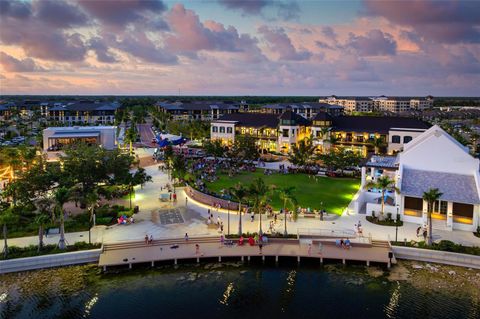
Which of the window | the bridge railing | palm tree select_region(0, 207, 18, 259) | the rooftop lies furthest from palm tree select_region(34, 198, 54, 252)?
the rooftop

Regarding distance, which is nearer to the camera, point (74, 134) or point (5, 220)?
point (5, 220)

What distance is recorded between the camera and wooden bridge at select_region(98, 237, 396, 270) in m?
34.9

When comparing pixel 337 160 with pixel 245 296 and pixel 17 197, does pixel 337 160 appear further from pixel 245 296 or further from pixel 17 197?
pixel 17 197

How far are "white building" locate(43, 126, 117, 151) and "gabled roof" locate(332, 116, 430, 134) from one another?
57.2m

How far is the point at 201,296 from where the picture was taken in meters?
29.7

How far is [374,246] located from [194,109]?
158568 mm

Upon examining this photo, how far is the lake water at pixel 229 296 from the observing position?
2759 cm

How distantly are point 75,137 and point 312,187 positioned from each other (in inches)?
2302

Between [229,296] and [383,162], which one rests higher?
[383,162]

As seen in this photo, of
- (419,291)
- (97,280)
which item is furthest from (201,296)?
(419,291)

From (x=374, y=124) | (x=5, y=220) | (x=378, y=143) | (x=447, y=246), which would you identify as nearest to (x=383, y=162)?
(x=447, y=246)

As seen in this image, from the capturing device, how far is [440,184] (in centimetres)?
4369

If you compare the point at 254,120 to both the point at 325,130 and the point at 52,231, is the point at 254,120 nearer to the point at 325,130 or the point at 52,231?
the point at 325,130

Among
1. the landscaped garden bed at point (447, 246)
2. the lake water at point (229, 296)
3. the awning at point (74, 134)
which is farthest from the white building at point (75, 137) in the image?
the landscaped garden bed at point (447, 246)
